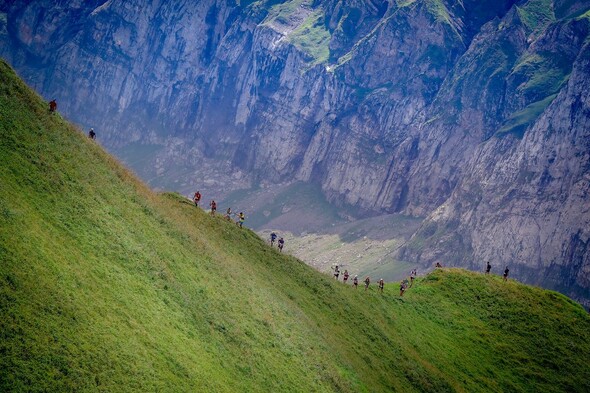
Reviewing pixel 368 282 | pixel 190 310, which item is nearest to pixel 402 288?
pixel 368 282

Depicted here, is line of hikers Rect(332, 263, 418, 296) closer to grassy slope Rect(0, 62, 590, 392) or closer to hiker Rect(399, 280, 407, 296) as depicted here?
hiker Rect(399, 280, 407, 296)

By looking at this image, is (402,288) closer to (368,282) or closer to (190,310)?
(368,282)

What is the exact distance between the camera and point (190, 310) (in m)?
46.5

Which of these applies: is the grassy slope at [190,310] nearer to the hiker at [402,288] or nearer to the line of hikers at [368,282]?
the hiker at [402,288]

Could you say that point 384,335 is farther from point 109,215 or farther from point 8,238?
point 8,238

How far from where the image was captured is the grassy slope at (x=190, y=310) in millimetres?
34562

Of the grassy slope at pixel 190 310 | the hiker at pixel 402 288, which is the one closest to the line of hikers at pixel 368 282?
the hiker at pixel 402 288

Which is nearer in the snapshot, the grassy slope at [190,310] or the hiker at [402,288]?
the grassy slope at [190,310]

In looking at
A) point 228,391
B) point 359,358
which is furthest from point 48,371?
point 359,358

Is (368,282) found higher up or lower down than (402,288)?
lower down

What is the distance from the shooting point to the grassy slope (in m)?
34.6

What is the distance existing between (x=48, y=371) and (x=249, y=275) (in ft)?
103

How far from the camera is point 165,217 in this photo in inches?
2319

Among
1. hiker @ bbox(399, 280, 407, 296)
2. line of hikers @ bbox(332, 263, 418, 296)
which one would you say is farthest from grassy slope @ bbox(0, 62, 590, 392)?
line of hikers @ bbox(332, 263, 418, 296)
